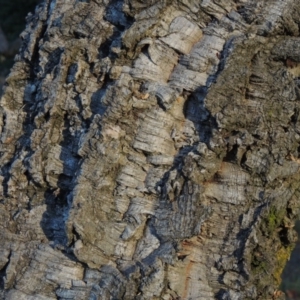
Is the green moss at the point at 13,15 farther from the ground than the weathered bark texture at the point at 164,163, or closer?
closer

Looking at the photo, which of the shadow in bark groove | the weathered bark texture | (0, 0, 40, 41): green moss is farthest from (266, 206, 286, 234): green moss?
(0, 0, 40, 41): green moss

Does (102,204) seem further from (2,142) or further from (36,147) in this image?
(2,142)

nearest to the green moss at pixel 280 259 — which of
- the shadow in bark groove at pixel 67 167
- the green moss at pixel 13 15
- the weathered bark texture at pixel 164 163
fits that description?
the weathered bark texture at pixel 164 163

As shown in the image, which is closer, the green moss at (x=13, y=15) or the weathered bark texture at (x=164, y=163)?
the weathered bark texture at (x=164, y=163)

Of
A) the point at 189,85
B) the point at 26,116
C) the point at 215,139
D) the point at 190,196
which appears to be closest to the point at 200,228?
the point at 190,196

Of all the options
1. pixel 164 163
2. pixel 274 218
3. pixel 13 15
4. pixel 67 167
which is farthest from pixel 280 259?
pixel 13 15

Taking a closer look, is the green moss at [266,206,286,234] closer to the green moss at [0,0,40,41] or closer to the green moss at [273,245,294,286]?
the green moss at [273,245,294,286]

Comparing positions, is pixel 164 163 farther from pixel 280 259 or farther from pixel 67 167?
pixel 280 259

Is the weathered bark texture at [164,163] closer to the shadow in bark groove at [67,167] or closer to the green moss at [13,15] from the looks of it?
the shadow in bark groove at [67,167]
